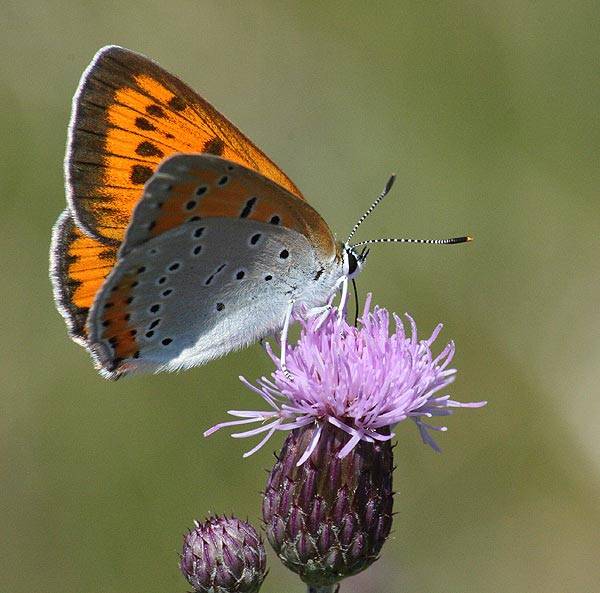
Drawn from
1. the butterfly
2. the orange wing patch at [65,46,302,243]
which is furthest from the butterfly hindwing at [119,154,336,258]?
the orange wing patch at [65,46,302,243]

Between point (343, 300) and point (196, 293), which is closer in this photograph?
point (196, 293)

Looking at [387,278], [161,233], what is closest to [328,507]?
[161,233]

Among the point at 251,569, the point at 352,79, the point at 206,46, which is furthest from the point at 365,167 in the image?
the point at 251,569

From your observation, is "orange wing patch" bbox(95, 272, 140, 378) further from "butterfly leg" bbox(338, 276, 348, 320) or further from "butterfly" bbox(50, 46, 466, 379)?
"butterfly leg" bbox(338, 276, 348, 320)

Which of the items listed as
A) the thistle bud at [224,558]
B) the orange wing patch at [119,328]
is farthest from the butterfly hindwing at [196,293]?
the thistle bud at [224,558]

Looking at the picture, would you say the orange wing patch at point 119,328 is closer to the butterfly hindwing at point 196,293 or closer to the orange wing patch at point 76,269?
the butterfly hindwing at point 196,293

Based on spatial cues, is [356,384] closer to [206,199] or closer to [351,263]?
[351,263]
